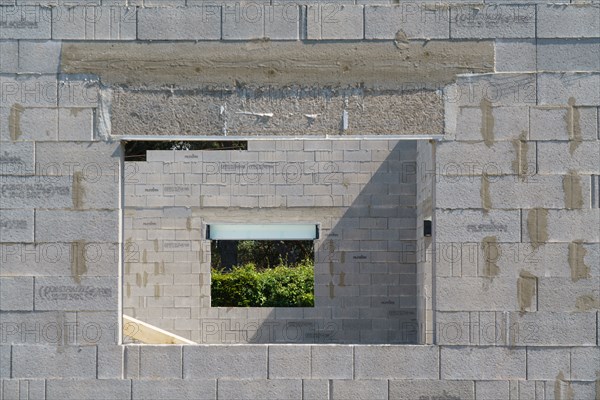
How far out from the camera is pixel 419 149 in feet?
39.3

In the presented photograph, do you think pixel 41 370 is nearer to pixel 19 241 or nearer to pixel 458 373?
pixel 19 241

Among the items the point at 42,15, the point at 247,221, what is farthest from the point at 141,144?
the point at 42,15

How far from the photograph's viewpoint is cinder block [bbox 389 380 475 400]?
6.63 metres

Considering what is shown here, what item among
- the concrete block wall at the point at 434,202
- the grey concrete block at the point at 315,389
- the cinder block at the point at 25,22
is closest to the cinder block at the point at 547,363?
the concrete block wall at the point at 434,202

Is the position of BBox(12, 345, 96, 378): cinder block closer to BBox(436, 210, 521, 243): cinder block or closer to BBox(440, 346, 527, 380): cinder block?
BBox(440, 346, 527, 380): cinder block

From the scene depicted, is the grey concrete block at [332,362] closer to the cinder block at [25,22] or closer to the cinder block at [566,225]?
the cinder block at [566,225]

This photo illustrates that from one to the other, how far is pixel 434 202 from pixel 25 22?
11.2 feet

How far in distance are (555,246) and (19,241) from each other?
406 cm

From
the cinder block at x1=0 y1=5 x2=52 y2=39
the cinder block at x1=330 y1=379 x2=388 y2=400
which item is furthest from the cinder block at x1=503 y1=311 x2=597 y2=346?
the cinder block at x1=0 y1=5 x2=52 y2=39

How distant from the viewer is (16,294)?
6.70 meters

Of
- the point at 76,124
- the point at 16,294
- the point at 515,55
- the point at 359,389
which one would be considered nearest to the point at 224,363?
the point at 359,389

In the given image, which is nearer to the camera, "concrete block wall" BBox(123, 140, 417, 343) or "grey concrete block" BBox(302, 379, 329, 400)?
"grey concrete block" BBox(302, 379, 329, 400)

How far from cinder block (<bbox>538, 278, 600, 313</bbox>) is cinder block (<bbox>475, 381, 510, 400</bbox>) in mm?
647

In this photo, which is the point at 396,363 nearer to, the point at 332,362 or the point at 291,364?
the point at 332,362
